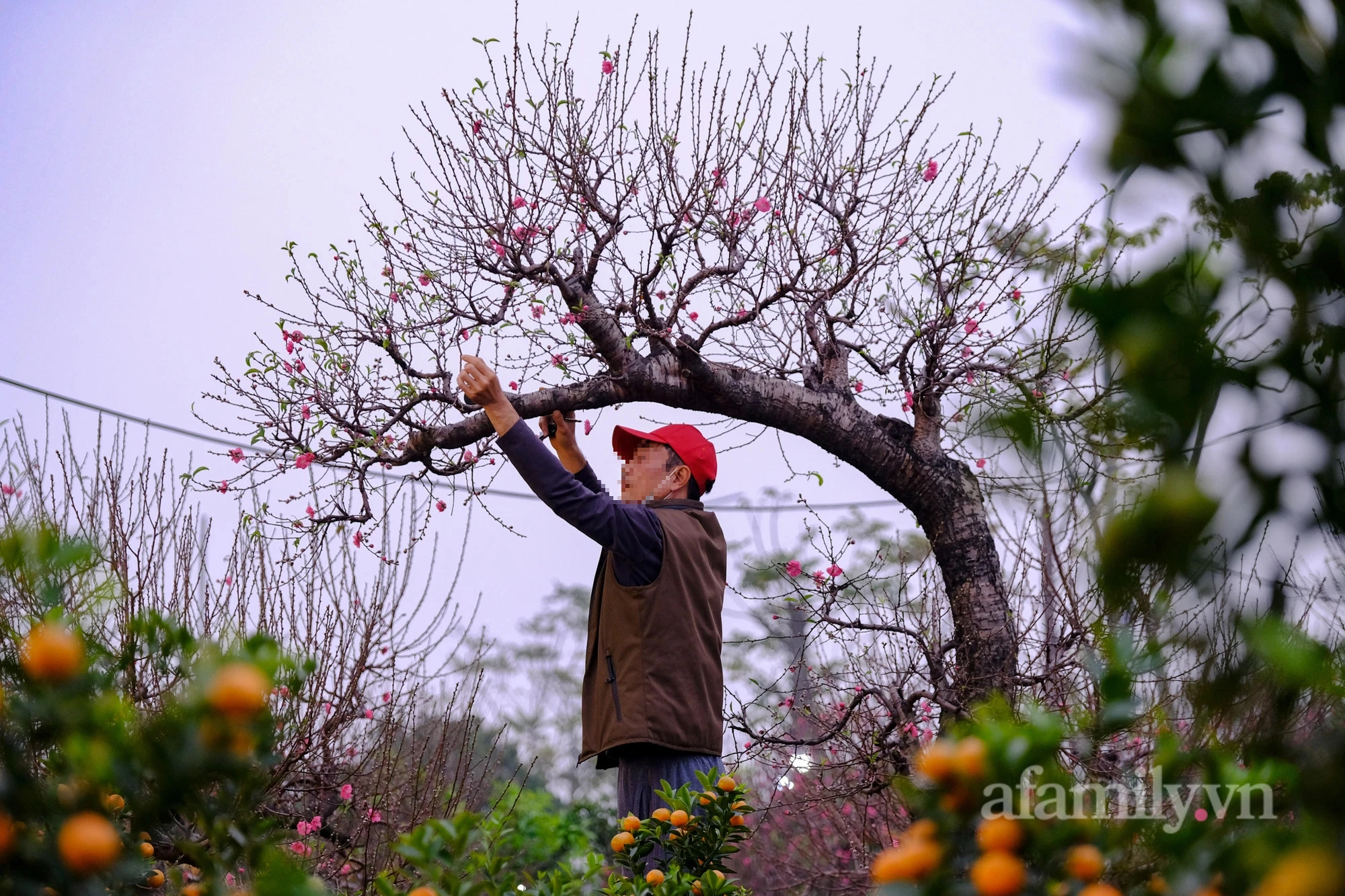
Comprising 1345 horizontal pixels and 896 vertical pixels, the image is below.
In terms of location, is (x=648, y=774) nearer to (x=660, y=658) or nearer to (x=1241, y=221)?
(x=660, y=658)

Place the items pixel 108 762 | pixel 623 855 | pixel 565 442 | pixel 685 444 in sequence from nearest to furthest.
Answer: pixel 108 762 → pixel 623 855 → pixel 685 444 → pixel 565 442

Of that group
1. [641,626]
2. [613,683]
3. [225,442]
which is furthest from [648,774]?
[225,442]

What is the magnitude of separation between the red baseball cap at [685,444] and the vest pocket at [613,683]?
0.67m

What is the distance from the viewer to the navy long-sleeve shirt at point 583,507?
249 cm

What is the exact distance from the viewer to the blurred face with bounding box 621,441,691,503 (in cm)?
303

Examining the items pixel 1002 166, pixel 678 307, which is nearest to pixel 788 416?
pixel 678 307

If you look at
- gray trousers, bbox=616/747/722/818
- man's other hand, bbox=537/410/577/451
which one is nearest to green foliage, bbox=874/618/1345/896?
gray trousers, bbox=616/747/722/818

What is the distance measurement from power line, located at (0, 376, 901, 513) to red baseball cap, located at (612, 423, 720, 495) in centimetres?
29

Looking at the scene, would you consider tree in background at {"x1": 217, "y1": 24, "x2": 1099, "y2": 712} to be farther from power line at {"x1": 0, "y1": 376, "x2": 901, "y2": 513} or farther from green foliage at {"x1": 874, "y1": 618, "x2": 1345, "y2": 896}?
green foliage at {"x1": 874, "y1": 618, "x2": 1345, "y2": 896}

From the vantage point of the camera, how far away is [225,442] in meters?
3.96

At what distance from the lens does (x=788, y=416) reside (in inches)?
139

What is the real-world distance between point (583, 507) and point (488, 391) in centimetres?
40

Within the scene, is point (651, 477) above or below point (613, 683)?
above

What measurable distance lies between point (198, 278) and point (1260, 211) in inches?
261
